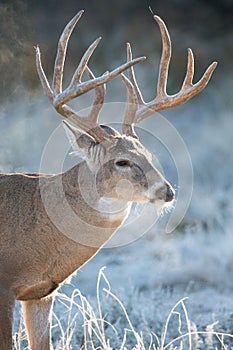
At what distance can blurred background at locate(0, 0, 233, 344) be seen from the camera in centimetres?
925

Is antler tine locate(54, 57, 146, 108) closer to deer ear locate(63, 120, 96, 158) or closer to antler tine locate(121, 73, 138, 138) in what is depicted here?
deer ear locate(63, 120, 96, 158)

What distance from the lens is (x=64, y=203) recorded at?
5.26 m

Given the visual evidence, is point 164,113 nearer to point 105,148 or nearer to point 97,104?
point 97,104

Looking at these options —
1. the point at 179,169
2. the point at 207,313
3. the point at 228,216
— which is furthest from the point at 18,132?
the point at 207,313

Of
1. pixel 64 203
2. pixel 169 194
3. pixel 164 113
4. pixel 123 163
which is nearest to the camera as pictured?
pixel 169 194

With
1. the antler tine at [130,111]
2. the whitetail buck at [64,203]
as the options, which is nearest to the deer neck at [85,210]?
the whitetail buck at [64,203]

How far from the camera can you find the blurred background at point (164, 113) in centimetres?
925

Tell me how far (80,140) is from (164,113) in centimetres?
781

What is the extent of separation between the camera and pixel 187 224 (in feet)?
34.1

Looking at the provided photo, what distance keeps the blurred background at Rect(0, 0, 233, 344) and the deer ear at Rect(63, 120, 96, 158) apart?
2.93 meters

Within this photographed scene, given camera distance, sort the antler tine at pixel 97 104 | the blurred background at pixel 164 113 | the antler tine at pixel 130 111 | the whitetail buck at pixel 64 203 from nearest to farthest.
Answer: the whitetail buck at pixel 64 203 → the antler tine at pixel 97 104 → the antler tine at pixel 130 111 → the blurred background at pixel 164 113

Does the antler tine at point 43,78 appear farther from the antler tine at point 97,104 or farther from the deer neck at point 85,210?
the deer neck at point 85,210

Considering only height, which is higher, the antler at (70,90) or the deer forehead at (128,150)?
the antler at (70,90)

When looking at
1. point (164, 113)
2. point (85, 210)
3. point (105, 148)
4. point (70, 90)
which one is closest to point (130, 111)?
point (105, 148)
